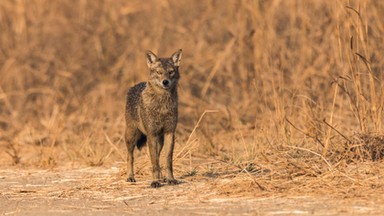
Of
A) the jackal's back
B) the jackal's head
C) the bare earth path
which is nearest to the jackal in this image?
the jackal's head

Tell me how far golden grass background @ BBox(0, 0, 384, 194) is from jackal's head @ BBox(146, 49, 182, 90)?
58 cm

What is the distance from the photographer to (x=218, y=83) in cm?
1270

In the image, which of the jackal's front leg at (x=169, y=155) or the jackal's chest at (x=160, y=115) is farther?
the jackal's chest at (x=160, y=115)

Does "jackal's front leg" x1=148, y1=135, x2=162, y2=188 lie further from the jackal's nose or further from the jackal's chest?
the jackal's nose

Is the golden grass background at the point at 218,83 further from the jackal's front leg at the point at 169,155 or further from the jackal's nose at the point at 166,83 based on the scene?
the jackal's nose at the point at 166,83

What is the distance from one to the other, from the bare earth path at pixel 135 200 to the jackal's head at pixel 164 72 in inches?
34.9

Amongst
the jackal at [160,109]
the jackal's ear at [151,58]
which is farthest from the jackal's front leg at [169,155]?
the jackal's ear at [151,58]

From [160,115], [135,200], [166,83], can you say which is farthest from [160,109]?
[135,200]

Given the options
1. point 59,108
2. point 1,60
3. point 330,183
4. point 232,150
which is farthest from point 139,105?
point 1,60

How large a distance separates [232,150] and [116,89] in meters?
4.17

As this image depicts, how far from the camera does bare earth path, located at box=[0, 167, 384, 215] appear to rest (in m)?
6.10

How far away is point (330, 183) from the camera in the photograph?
22.0 ft

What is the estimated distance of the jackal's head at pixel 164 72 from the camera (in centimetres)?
770

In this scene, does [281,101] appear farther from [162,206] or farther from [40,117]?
[40,117]
